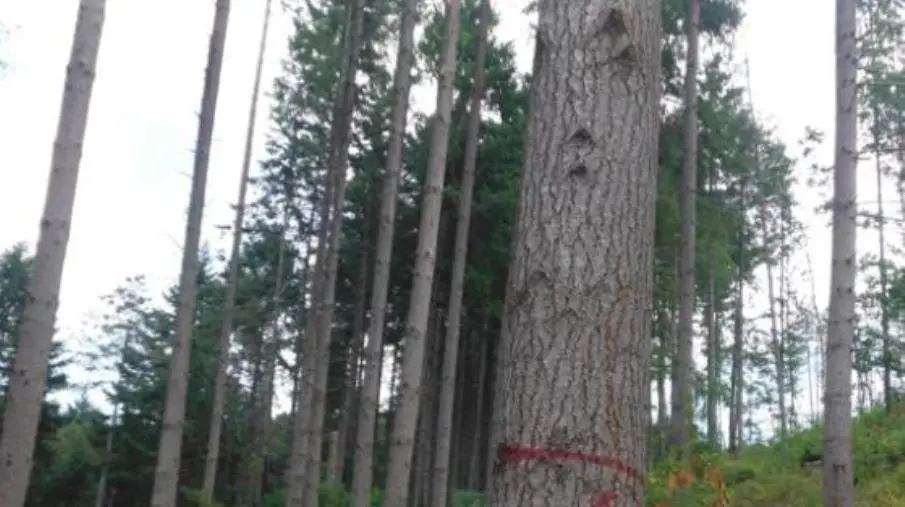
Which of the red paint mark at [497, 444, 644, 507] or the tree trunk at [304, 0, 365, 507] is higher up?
the tree trunk at [304, 0, 365, 507]

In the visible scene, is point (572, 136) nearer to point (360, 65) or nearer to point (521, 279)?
point (521, 279)

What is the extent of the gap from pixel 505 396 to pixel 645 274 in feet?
1.76

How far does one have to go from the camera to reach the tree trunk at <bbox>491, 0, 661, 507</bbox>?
238 cm

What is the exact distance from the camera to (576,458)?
7.68 ft

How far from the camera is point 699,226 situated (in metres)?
17.6

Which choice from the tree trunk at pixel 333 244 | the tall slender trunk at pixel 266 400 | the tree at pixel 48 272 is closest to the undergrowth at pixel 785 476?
the tree at pixel 48 272

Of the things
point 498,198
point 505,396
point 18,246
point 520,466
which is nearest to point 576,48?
point 505,396

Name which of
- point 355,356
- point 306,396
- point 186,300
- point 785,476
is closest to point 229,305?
point 355,356

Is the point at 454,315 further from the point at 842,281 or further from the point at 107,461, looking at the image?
the point at 107,461

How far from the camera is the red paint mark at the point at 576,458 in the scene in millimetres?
2336

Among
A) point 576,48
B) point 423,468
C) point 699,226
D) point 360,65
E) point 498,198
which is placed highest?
point 360,65

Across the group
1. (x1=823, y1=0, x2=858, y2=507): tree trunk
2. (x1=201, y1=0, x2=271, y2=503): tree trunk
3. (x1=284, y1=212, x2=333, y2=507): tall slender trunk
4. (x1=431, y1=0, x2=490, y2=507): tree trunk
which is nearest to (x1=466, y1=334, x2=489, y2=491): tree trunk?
(x1=201, y1=0, x2=271, y2=503): tree trunk

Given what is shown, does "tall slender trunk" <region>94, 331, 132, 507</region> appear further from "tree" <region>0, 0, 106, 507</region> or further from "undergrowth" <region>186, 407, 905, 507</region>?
"tree" <region>0, 0, 106, 507</region>

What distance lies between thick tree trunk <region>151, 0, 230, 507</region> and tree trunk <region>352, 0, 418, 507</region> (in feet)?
8.05
